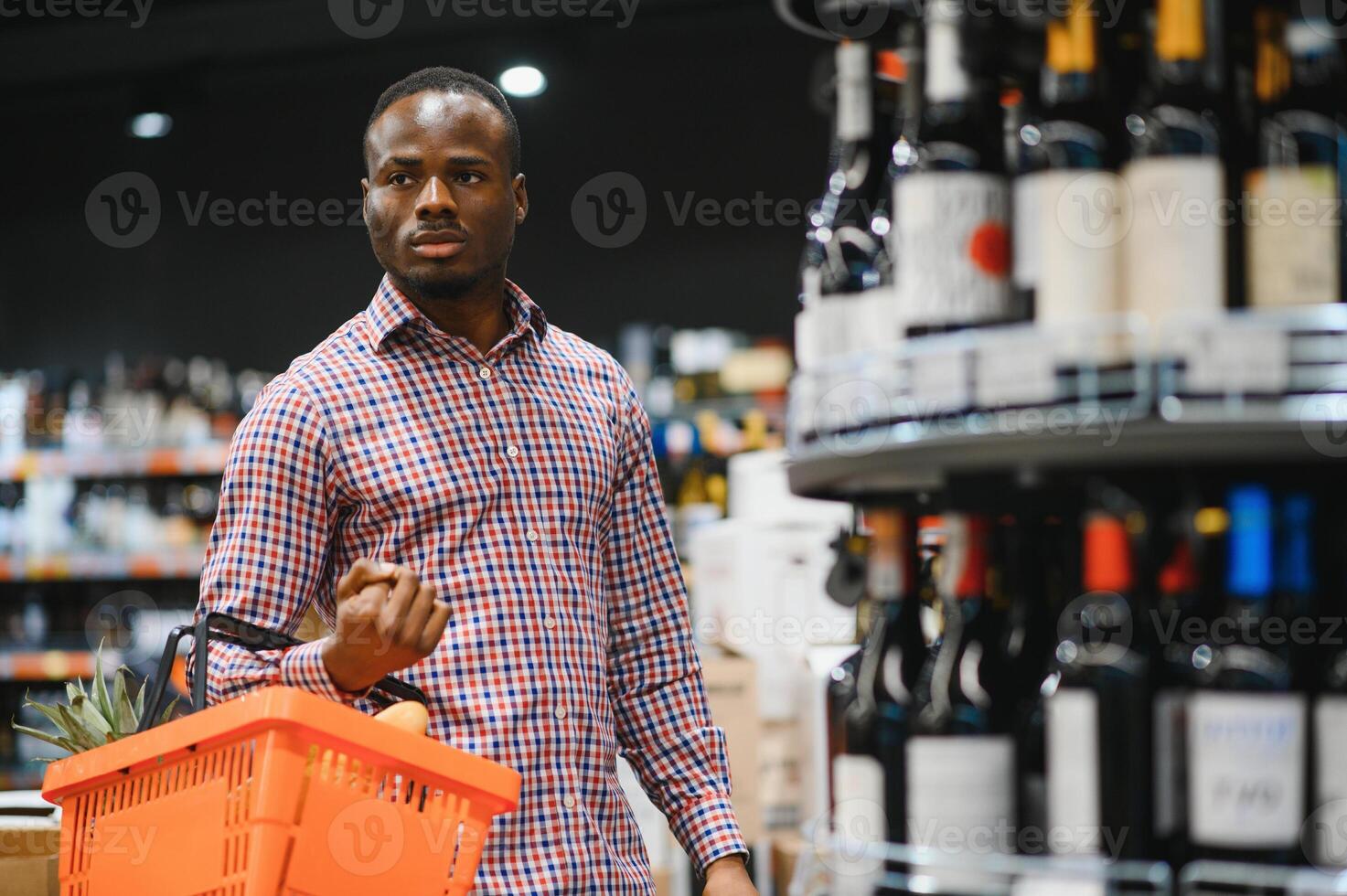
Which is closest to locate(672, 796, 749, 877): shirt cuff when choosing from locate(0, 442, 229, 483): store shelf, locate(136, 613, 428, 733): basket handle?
locate(136, 613, 428, 733): basket handle

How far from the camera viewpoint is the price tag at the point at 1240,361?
136 cm

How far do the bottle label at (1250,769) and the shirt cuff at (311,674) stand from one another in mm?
759

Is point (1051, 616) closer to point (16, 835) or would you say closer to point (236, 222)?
point (16, 835)

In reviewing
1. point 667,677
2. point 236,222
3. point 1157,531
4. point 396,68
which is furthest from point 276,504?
point 236,222

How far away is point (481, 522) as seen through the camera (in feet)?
5.32

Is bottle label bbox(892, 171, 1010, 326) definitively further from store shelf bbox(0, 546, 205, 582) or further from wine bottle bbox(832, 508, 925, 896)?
store shelf bbox(0, 546, 205, 582)

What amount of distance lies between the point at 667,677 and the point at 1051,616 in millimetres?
464

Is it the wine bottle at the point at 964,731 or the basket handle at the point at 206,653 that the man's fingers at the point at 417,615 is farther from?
the wine bottle at the point at 964,731

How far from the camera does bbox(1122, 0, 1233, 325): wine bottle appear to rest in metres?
1.41

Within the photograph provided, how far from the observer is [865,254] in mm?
2078

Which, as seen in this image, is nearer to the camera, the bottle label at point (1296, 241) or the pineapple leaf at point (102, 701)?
the bottle label at point (1296, 241)

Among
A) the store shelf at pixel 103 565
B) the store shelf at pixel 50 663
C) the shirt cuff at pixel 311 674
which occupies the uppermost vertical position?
the store shelf at pixel 103 565

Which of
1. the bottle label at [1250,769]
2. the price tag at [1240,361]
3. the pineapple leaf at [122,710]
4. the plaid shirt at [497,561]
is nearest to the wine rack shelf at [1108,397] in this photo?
the price tag at [1240,361]

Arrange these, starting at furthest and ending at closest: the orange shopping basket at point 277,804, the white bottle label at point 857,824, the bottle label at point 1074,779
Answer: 1. the white bottle label at point 857,824
2. the bottle label at point 1074,779
3. the orange shopping basket at point 277,804
